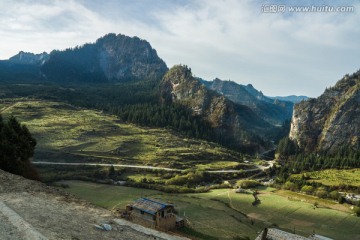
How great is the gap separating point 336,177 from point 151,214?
126 metres

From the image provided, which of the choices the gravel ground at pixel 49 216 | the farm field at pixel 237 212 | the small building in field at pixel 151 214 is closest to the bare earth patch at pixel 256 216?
the farm field at pixel 237 212

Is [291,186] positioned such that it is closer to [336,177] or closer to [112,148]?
[336,177]

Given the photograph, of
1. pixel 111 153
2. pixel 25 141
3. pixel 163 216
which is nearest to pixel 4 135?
pixel 25 141

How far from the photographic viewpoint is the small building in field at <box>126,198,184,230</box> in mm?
55781

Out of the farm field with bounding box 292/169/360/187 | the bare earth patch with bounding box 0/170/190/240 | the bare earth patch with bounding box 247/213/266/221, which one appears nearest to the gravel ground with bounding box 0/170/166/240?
the bare earth patch with bounding box 0/170/190/240

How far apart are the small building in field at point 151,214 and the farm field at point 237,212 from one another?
7.29 m

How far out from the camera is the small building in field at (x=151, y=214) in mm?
55781

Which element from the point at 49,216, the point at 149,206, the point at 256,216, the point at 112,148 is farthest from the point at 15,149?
the point at 112,148

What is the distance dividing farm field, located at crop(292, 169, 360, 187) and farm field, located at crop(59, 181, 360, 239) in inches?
1816

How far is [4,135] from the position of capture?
5141cm

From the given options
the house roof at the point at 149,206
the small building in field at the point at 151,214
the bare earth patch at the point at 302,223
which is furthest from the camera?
the bare earth patch at the point at 302,223

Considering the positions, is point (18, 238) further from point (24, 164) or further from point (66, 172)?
point (66, 172)

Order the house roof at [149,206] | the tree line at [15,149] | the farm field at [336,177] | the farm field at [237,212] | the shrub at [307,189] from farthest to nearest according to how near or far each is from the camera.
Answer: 1. the farm field at [336,177]
2. the shrub at [307,189]
3. the farm field at [237,212]
4. the house roof at [149,206]
5. the tree line at [15,149]

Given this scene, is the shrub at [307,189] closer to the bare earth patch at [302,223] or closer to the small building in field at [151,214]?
the bare earth patch at [302,223]
